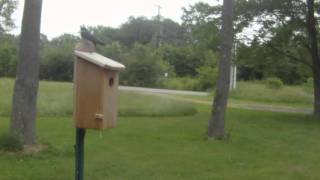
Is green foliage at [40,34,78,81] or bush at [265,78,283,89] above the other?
green foliage at [40,34,78,81]

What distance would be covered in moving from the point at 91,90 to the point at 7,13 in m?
38.2

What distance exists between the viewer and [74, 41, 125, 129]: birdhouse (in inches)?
235

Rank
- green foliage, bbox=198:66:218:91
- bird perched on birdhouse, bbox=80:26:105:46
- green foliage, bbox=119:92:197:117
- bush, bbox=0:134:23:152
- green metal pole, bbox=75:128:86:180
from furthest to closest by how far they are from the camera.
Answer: green foliage, bbox=198:66:218:91 → green foliage, bbox=119:92:197:117 → bush, bbox=0:134:23:152 → green metal pole, bbox=75:128:86:180 → bird perched on birdhouse, bbox=80:26:105:46

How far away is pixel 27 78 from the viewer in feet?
31.8

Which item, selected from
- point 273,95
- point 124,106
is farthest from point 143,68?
point 124,106

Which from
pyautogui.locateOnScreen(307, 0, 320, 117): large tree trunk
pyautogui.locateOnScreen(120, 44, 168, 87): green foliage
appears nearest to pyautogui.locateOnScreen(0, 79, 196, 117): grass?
pyautogui.locateOnScreen(307, 0, 320, 117): large tree trunk

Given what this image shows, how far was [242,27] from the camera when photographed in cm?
2017

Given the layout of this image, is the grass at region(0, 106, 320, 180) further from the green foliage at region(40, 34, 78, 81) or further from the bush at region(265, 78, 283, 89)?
the green foliage at region(40, 34, 78, 81)

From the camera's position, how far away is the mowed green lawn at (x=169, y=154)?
27.2 feet

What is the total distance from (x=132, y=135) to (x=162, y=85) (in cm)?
3628

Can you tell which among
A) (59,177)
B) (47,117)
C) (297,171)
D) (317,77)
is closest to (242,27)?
(317,77)

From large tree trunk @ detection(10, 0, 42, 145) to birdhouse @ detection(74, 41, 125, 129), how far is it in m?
3.80

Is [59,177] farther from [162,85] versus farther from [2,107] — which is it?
[162,85]

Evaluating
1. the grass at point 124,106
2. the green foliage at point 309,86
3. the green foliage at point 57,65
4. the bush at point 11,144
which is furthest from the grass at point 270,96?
the green foliage at point 57,65
